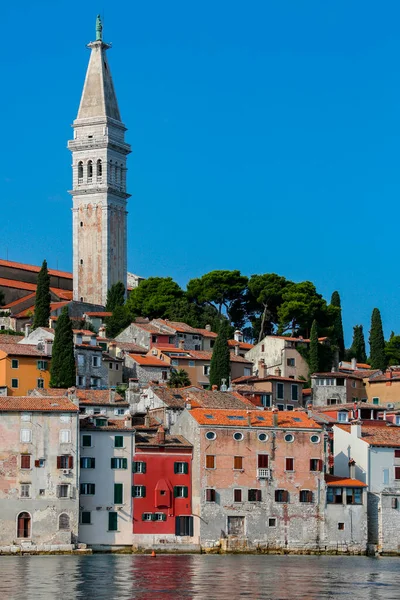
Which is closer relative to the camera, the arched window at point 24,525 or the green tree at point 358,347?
the arched window at point 24,525

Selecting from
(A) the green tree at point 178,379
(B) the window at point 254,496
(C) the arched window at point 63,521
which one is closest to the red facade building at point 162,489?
(B) the window at point 254,496

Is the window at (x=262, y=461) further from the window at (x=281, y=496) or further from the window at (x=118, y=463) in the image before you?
the window at (x=118, y=463)

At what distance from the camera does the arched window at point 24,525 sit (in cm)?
7688

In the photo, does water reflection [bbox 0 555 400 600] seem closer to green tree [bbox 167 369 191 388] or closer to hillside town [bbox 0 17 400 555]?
hillside town [bbox 0 17 400 555]

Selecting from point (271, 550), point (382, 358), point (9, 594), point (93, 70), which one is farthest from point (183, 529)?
point (93, 70)

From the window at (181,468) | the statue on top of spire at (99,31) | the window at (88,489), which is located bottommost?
the window at (88,489)

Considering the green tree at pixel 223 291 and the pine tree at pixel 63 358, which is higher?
the green tree at pixel 223 291

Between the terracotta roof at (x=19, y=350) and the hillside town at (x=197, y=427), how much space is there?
131mm

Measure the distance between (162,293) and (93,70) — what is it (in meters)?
24.1

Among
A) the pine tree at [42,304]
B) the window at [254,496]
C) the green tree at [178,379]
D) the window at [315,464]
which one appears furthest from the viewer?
the pine tree at [42,304]

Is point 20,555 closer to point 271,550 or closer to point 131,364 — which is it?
point 271,550

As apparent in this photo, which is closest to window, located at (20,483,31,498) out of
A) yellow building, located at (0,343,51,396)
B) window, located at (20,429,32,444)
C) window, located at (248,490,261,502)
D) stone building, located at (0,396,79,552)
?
stone building, located at (0,396,79,552)

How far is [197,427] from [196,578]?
16.4m

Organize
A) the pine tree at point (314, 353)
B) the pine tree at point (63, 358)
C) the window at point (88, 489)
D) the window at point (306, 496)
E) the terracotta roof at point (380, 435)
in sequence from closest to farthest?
the window at point (88, 489)
the window at point (306, 496)
the terracotta roof at point (380, 435)
the pine tree at point (63, 358)
the pine tree at point (314, 353)
